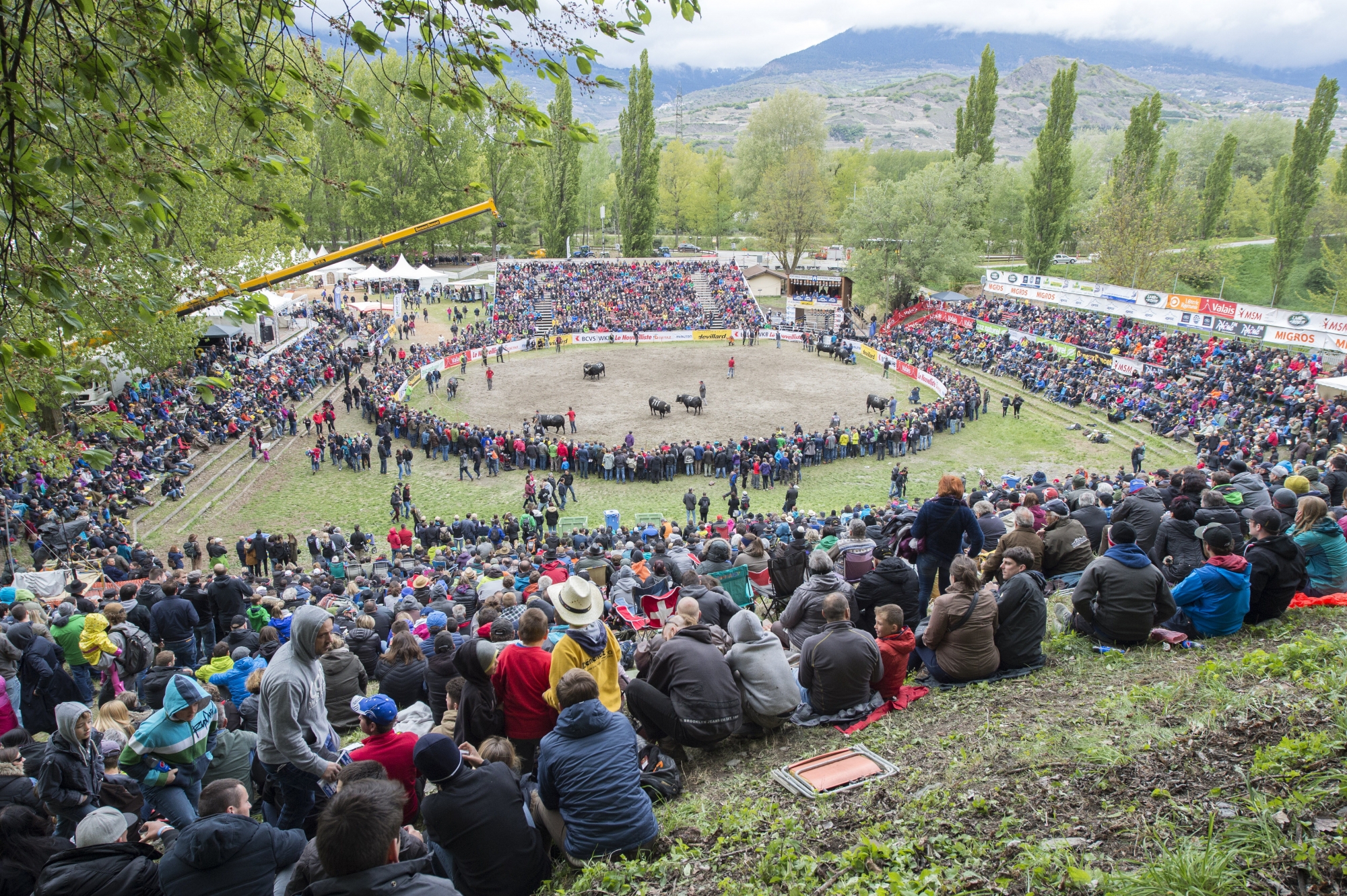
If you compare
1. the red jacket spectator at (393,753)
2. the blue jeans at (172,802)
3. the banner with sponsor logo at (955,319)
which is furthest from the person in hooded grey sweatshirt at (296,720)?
the banner with sponsor logo at (955,319)

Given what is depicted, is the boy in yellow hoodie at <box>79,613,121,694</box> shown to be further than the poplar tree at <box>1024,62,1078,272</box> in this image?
No

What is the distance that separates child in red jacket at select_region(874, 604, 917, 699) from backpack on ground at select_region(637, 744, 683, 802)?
75.6 inches

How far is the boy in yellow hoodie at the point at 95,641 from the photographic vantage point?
831 centimetres

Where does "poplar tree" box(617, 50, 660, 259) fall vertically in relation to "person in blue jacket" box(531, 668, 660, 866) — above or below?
above

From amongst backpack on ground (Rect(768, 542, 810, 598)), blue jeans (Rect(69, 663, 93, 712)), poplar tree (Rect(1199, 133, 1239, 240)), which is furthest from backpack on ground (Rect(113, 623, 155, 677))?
poplar tree (Rect(1199, 133, 1239, 240))

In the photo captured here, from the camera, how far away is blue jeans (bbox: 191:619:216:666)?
1033 centimetres

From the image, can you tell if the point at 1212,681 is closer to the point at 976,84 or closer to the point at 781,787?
the point at 781,787

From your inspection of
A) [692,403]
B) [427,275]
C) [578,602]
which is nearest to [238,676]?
[578,602]

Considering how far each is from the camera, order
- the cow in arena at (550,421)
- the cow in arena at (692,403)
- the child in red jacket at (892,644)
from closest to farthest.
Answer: the child in red jacket at (892,644) < the cow in arena at (550,421) < the cow in arena at (692,403)

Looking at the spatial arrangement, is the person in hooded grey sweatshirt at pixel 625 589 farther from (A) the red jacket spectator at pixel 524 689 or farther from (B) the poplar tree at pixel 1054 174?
(B) the poplar tree at pixel 1054 174

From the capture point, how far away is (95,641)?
8.32m

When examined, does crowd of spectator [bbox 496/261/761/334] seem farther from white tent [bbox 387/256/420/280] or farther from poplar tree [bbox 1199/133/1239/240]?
poplar tree [bbox 1199/133/1239/240]

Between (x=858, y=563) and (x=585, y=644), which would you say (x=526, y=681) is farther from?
(x=858, y=563)

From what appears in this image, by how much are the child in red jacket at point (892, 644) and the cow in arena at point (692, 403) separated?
24310 mm
